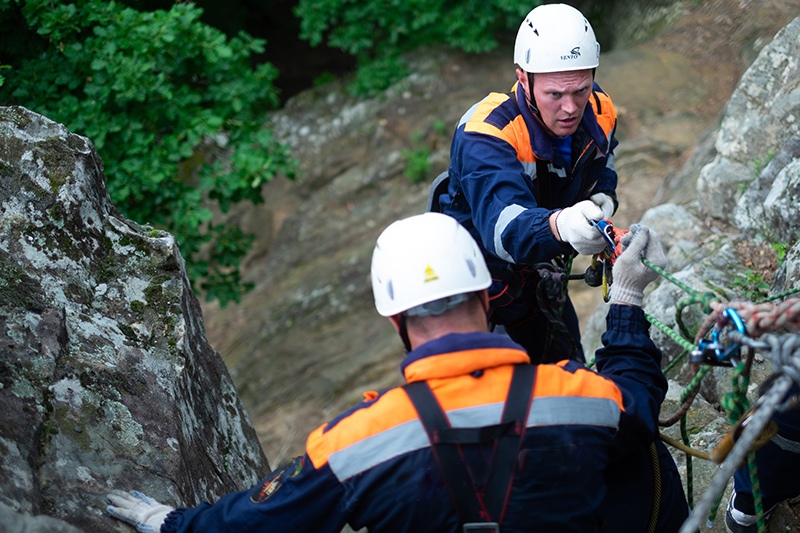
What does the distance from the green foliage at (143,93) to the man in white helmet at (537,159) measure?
230 centimetres

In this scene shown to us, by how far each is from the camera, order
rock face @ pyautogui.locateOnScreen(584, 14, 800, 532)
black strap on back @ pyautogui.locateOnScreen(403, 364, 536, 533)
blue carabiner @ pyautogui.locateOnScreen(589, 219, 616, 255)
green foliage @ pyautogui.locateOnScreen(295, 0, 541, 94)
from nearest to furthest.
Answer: black strap on back @ pyautogui.locateOnScreen(403, 364, 536, 533) → blue carabiner @ pyautogui.locateOnScreen(589, 219, 616, 255) → rock face @ pyautogui.locateOnScreen(584, 14, 800, 532) → green foliage @ pyautogui.locateOnScreen(295, 0, 541, 94)

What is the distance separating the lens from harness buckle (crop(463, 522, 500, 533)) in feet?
6.16

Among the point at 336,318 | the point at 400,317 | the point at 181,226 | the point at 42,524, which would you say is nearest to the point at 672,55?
the point at 336,318

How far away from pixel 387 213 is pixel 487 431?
707cm

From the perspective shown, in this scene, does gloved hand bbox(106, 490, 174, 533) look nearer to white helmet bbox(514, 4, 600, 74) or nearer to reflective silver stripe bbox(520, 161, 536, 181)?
reflective silver stripe bbox(520, 161, 536, 181)

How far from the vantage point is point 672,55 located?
8789mm

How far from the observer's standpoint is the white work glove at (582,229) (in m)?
2.64

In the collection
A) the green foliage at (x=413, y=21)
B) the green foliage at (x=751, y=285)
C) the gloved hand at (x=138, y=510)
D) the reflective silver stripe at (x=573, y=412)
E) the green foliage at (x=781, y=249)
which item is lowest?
the green foliage at (x=751, y=285)

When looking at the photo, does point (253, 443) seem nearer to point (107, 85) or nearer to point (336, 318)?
point (107, 85)

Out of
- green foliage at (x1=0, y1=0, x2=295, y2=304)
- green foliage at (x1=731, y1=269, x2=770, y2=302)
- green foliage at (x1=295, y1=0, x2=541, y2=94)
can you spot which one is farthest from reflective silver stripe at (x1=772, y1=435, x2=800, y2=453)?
green foliage at (x1=295, y1=0, x2=541, y2=94)

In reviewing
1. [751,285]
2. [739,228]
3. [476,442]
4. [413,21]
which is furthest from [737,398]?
[413,21]

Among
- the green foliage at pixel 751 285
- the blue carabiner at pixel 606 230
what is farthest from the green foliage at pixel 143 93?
the blue carabiner at pixel 606 230

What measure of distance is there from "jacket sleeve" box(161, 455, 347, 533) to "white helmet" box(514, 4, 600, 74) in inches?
73.8

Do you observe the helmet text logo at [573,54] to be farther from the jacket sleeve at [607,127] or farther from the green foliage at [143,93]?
the green foliage at [143,93]
